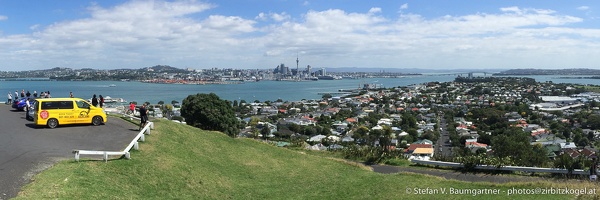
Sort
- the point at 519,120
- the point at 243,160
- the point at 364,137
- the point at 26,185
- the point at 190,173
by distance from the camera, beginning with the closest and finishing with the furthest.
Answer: the point at 26,185 → the point at 190,173 → the point at 243,160 → the point at 364,137 → the point at 519,120

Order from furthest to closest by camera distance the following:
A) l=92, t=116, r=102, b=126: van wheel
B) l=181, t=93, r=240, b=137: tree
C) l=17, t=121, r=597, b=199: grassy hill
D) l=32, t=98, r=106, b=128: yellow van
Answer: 1. l=181, t=93, r=240, b=137: tree
2. l=92, t=116, r=102, b=126: van wheel
3. l=32, t=98, r=106, b=128: yellow van
4. l=17, t=121, r=597, b=199: grassy hill

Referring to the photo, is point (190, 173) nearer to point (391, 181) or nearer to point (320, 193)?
point (320, 193)

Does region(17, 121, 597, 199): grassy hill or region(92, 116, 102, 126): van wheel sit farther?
region(92, 116, 102, 126): van wheel

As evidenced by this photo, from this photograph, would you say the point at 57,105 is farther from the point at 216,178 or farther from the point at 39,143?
the point at 216,178

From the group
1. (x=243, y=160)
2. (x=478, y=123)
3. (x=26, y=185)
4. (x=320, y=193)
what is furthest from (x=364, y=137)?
(x=26, y=185)

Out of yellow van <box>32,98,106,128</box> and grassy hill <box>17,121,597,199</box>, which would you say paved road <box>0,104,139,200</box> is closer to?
yellow van <box>32,98,106,128</box>

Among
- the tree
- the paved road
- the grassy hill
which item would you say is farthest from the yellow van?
the tree
